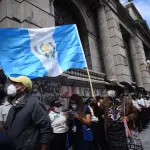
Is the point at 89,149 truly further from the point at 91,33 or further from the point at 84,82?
the point at 91,33

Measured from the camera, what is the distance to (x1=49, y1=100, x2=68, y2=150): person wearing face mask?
4.02 metres

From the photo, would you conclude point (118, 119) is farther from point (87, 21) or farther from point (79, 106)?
point (87, 21)

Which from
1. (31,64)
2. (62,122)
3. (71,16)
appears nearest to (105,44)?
(71,16)

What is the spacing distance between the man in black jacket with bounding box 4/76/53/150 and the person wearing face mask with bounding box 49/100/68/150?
1721 millimetres

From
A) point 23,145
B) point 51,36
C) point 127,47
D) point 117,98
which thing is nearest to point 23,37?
point 51,36

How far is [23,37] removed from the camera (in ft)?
14.3

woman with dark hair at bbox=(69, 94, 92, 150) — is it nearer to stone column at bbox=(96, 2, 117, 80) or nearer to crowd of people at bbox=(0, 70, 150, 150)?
crowd of people at bbox=(0, 70, 150, 150)


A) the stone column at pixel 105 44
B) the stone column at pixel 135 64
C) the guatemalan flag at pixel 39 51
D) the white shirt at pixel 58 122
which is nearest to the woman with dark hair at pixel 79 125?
the white shirt at pixel 58 122

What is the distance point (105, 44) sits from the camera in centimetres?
1118

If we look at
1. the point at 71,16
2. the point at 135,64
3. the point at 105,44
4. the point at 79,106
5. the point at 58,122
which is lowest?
the point at 58,122

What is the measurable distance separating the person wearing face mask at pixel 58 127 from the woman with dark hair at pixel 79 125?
0.21 m

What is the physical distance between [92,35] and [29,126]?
9769 millimetres

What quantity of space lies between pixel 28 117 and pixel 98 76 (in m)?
7.97

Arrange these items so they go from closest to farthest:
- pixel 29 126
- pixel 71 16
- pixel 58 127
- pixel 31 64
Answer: pixel 29 126 < pixel 58 127 < pixel 31 64 < pixel 71 16
